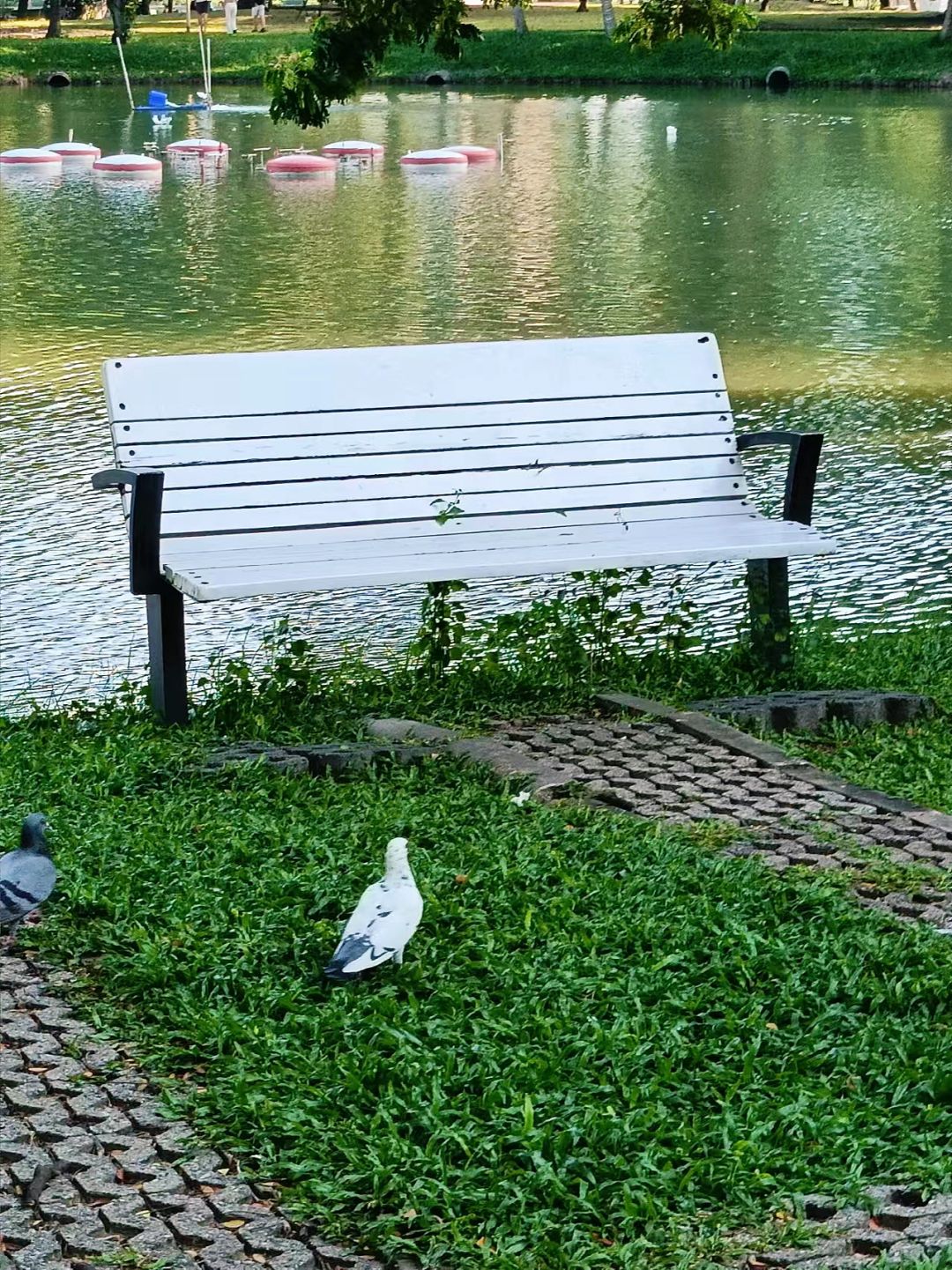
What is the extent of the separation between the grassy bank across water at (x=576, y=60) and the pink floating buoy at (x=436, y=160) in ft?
55.8

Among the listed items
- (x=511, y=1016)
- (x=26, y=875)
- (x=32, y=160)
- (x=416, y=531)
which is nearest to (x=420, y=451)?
(x=416, y=531)

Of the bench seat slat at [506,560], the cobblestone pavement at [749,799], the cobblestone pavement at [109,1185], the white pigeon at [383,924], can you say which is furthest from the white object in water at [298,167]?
the cobblestone pavement at [109,1185]

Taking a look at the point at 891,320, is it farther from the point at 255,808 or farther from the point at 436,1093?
the point at 436,1093

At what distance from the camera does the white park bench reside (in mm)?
5094

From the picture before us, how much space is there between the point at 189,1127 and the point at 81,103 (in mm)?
41357

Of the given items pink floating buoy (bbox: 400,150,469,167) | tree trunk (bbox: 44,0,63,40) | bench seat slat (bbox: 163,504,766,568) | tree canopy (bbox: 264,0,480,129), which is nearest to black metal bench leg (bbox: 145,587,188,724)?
bench seat slat (bbox: 163,504,766,568)

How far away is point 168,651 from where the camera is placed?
5.01m

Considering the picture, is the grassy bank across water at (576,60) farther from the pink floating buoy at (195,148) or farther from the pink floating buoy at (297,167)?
the pink floating buoy at (297,167)

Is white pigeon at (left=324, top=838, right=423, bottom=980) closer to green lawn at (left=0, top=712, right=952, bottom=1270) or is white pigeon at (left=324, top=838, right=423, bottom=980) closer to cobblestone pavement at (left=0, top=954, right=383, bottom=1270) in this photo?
green lawn at (left=0, top=712, right=952, bottom=1270)

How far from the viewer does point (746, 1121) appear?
2867mm

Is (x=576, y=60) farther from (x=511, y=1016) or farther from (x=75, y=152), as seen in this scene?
(x=511, y=1016)

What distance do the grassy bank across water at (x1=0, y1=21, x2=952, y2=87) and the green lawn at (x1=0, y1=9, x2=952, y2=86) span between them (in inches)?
0.9

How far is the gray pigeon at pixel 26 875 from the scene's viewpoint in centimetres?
358

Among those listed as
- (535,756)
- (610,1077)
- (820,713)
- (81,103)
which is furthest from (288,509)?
(81,103)
